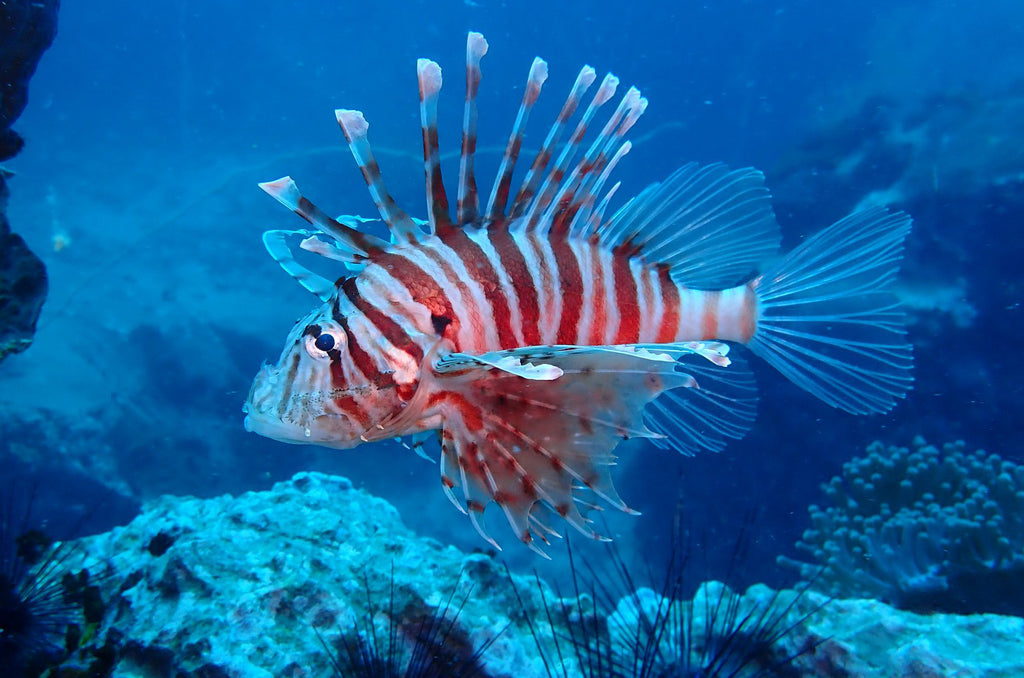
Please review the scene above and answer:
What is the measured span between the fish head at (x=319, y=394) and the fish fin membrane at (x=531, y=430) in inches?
4.8

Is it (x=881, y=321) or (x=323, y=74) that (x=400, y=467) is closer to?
(x=881, y=321)

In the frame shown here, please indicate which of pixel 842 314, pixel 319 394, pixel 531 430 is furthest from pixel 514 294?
pixel 842 314

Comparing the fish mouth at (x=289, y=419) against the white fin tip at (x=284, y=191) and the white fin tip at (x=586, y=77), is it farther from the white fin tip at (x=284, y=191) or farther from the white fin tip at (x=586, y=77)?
the white fin tip at (x=586, y=77)

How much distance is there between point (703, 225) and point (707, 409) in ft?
2.52

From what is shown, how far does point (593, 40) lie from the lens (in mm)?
19125

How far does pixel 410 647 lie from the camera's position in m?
2.54

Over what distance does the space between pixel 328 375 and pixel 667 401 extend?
54.9 inches

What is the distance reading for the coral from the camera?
12.6 ft

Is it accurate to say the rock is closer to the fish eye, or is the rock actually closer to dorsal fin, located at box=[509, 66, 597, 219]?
the fish eye

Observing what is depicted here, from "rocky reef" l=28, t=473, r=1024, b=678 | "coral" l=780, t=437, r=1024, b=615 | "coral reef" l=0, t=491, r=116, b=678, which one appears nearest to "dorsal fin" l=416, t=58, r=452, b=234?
"rocky reef" l=28, t=473, r=1024, b=678

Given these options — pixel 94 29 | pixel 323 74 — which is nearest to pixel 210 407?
pixel 323 74

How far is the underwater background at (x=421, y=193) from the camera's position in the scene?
24.1ft

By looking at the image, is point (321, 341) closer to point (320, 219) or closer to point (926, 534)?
point (320, 219)

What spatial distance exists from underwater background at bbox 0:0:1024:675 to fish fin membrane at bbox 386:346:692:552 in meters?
0.78
